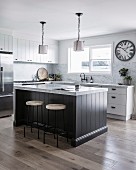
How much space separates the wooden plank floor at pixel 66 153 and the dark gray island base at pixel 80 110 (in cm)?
18

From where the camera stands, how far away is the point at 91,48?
6469 mm

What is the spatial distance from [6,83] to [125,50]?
11.5 ft

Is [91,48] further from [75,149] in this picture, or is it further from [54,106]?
[75,149]

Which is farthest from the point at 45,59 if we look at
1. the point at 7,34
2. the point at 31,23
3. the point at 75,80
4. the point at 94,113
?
the point at 94,113

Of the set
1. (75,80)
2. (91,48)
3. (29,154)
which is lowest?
(29,154)

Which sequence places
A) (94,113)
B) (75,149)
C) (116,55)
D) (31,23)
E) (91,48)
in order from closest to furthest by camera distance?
(75,149) → (94,113) → (31,23) → (116,55) → (91,48)

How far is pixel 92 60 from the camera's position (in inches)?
257

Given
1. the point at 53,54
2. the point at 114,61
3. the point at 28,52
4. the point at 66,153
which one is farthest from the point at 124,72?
the point at 66,153

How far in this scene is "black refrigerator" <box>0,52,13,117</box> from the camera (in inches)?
204

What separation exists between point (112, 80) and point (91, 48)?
4.41 ft

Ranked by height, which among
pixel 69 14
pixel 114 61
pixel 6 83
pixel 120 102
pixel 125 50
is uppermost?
pixel 69 14

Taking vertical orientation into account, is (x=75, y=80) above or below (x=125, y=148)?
above

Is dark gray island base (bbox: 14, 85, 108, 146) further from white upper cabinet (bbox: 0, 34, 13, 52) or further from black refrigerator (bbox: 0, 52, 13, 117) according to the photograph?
white upper cabinet (bbox: 0, 34, 13, 52)

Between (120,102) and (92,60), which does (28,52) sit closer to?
(92,60)
